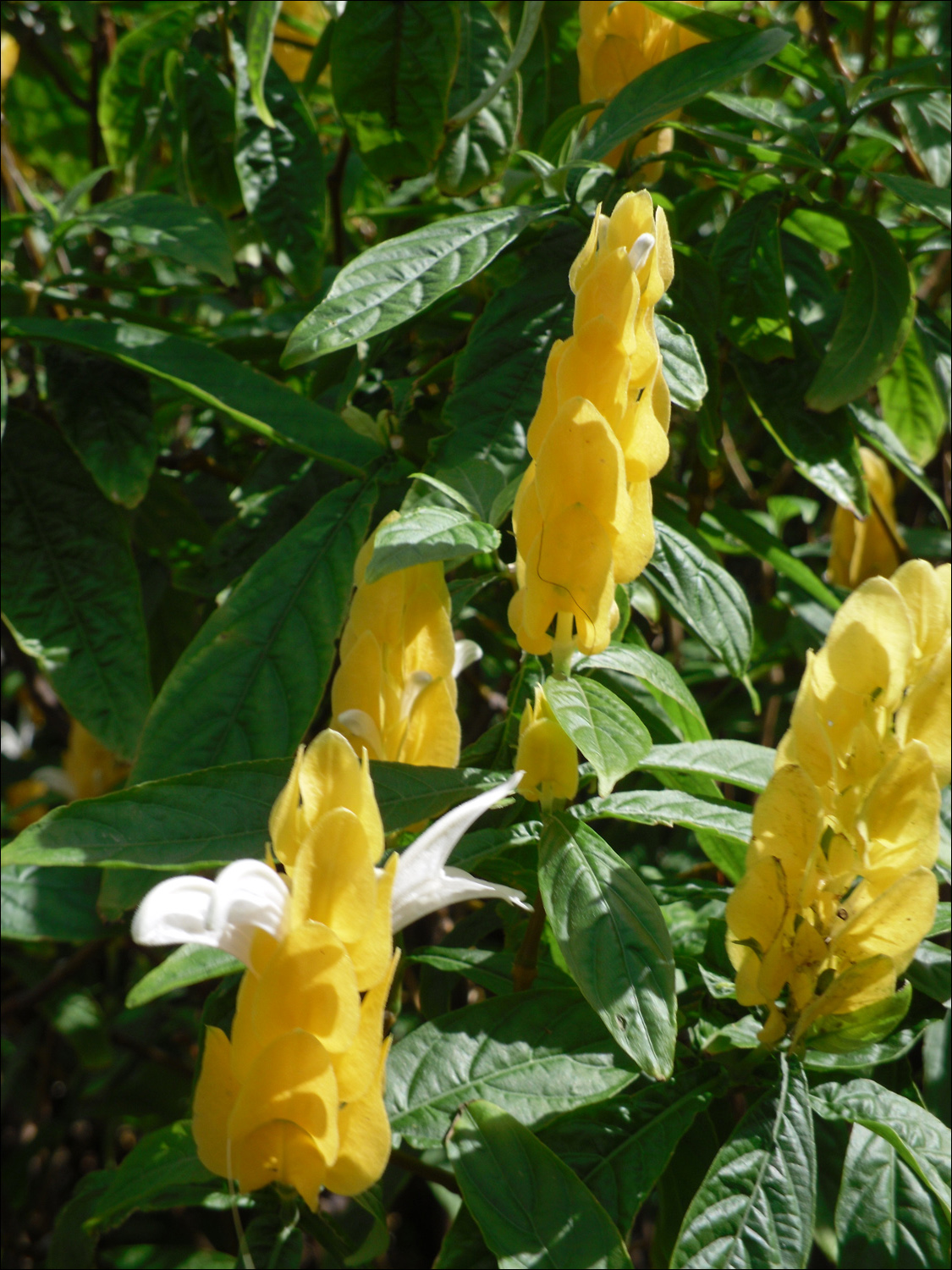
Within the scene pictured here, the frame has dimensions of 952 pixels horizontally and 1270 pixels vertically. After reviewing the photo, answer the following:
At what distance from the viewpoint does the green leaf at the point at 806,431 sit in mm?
987

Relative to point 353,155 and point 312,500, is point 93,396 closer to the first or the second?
point 312,500

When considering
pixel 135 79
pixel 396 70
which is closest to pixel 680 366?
pixel 396 70

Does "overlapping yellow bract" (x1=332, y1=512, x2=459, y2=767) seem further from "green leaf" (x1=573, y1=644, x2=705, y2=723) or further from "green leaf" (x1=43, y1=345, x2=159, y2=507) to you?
"green leaf" (x1=43, y1=345, x2=159, y2=507)

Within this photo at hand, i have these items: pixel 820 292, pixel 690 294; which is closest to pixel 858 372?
pixel 690 294

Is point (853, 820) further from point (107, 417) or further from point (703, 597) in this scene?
point (107, 417)

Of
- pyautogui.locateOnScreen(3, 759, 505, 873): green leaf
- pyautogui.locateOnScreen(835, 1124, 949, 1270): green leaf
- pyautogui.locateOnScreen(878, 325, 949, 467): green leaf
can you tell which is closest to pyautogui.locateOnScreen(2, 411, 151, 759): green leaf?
pyautogui.locateOnScreen(3, 759, 505, 873): green leaf

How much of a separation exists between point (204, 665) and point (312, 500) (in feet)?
1.14

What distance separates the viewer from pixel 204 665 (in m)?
0.75

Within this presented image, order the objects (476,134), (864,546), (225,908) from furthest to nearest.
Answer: (864,546) < (476,134) < (225,908)

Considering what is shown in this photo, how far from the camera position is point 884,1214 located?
2.42ft

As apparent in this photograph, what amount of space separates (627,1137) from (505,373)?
53 cm

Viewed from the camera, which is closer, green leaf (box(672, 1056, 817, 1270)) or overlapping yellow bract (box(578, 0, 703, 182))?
green leaf (box(672, 1056, 817, 1270))

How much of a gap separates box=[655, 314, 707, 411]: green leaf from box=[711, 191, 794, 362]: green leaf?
21 centimetres

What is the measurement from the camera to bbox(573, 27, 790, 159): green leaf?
813 millimetres
